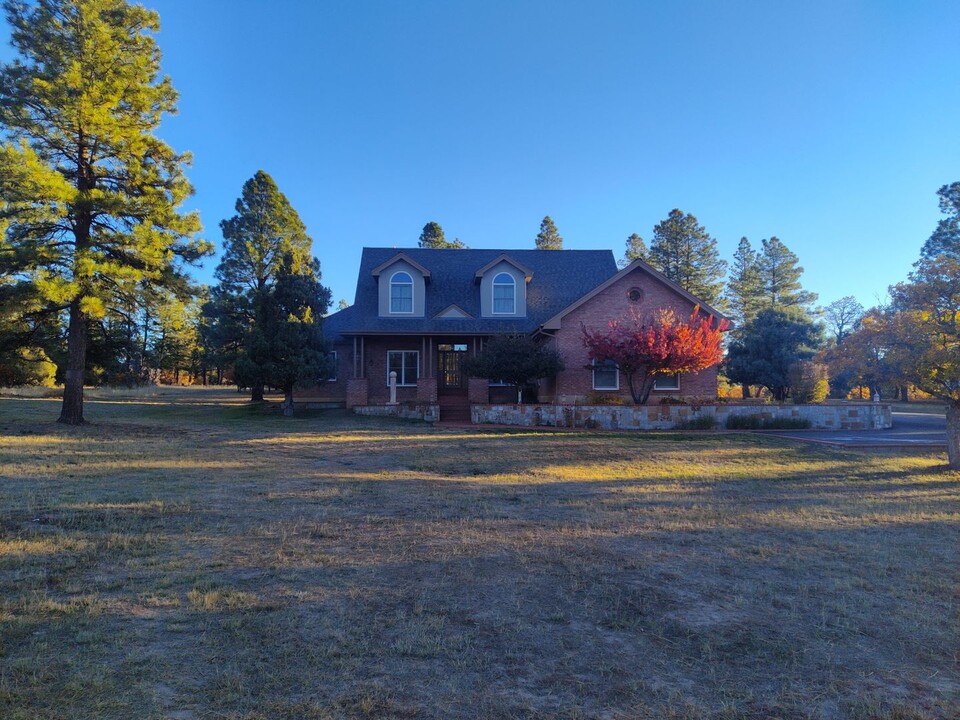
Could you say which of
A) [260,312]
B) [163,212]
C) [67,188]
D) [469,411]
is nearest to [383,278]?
[260,312]

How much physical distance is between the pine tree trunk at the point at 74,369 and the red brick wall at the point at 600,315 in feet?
51.9

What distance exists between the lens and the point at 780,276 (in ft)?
151

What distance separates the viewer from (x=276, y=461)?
34.3 ft

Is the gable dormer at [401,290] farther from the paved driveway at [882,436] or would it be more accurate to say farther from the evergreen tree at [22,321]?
the paved driveway at [882,436]

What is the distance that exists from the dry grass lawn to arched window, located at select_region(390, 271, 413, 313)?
1512 cm

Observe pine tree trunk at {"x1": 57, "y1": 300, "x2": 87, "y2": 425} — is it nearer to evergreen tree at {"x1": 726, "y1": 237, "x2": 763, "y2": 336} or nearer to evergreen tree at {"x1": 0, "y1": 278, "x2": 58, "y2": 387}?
Answer: evergreen tree at {"x1": 0, "y1": 278, "x2": 58, "y2": 387}

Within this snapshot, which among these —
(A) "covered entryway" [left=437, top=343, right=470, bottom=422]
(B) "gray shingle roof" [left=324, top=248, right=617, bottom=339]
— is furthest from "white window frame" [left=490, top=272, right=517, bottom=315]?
(A) "covered entryway" [left=437, top=343, right=470, bottom=422]

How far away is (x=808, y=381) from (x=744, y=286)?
2922 cm

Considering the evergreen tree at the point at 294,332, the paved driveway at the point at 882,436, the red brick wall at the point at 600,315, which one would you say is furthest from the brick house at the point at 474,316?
the paved driveway at the point at 882,436

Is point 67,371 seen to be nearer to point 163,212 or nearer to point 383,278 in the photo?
point 163,212

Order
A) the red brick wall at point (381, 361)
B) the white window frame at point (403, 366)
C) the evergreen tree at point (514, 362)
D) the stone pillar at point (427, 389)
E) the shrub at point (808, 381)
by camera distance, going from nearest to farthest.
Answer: the evergreen tree at point (514, 362), the shrub at point (808, 381), the stone pillar at point (427, 389), the red brick wall at point (381, 361), the white window frame at point (403, 366)

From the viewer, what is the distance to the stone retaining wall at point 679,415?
16812mm

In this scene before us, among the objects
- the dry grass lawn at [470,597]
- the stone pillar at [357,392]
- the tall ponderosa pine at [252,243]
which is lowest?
the dry grass lawn at [470,597]

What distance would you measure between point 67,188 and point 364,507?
1309 cm
